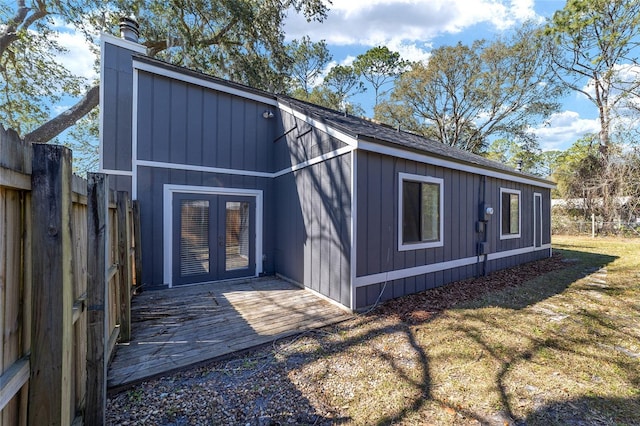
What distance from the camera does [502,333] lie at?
11.5 feet

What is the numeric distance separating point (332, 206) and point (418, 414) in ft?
10.3

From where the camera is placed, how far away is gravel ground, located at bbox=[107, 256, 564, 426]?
2.15m

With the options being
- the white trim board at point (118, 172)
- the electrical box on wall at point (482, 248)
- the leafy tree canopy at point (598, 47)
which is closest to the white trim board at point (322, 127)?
the white trim board at point (118, 172)

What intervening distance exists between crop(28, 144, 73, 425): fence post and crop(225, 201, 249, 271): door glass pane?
4.73 meters

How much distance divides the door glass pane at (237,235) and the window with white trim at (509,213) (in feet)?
21.2

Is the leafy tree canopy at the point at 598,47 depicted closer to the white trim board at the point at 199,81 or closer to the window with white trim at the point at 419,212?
the window with white trim at the point at 419,212

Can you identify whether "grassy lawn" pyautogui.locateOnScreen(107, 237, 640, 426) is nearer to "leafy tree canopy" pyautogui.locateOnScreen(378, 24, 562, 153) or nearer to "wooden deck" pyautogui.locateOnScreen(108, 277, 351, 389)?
"wooden deck" pyautogui.locateOnScreen(108, 277, 351, 389)

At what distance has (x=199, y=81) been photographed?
576cm

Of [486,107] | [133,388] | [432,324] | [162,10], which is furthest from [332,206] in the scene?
[486,107]

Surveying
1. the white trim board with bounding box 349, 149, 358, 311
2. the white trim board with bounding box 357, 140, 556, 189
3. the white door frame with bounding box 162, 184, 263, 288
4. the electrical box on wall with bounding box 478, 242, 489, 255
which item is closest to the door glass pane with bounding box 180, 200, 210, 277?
the white door frame with bounding box 162, 184, 263, 288

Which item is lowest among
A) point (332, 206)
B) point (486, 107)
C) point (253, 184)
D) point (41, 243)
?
point (41, 243)

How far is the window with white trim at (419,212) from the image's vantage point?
4910 millimetres

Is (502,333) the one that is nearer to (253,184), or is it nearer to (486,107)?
(253,184)

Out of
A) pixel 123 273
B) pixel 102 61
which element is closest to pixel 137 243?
pixel 123 273
